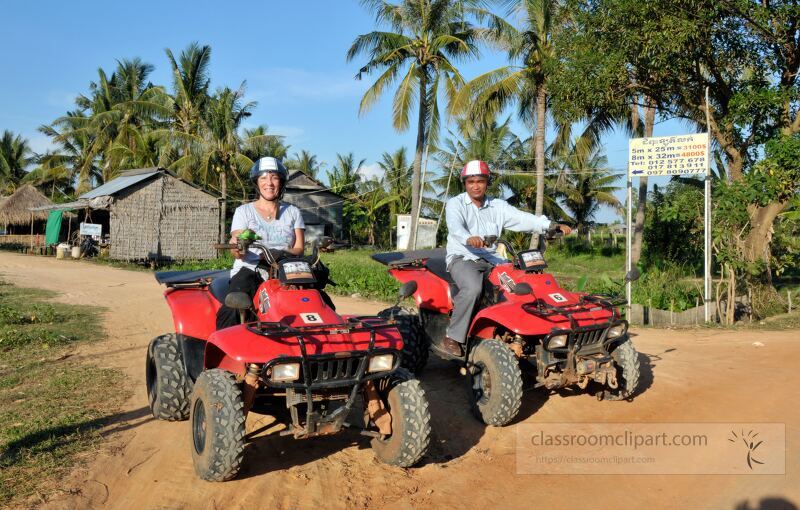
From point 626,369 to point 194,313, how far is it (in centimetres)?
366

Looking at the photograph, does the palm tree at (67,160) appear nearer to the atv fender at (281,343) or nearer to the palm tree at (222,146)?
the palm tree at (222,146)

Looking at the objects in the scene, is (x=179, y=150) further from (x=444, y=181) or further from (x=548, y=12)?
(x=548, y=12)

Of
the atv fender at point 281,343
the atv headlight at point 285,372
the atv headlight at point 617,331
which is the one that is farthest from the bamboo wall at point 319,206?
the atv headlight at point 285,372

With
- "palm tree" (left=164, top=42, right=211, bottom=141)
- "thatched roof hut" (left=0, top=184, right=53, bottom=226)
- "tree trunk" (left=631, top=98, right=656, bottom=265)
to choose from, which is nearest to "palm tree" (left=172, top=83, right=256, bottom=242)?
"palm tree" (left=164, top=42, right=211, bottom=141)

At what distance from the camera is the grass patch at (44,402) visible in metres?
4.07

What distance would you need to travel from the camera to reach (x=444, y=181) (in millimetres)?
33344

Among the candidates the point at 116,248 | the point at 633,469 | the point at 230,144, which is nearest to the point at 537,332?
the point at 633,469

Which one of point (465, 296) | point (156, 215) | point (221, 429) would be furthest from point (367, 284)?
point (156, 215)

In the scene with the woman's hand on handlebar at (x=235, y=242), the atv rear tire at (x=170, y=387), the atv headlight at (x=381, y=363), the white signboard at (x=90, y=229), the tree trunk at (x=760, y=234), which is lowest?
the atv rear tire at (x=170, y=387)

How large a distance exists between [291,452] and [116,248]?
22130 millimetres

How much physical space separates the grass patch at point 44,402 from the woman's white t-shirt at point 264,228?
170 cm

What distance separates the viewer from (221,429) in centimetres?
372

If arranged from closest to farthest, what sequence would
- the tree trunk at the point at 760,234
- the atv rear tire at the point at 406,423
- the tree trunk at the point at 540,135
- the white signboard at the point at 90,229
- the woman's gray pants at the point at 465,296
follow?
the atv rear tire at the point at 406,423, the woman's gray pants at the point at 465,296, the tree trunk at the point at 760,234, the tree trunk at the point at 540,135, the white signboard at the point at 90,229

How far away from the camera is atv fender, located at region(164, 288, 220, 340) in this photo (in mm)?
5016
